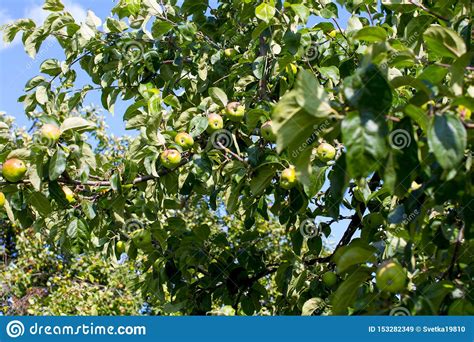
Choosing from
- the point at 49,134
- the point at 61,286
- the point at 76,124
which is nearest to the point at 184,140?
the point at 76,124

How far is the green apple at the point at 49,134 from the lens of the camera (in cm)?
218

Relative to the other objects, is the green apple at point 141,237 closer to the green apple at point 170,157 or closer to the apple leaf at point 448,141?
the green apple at point 170,157

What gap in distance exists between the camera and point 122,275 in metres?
7.82

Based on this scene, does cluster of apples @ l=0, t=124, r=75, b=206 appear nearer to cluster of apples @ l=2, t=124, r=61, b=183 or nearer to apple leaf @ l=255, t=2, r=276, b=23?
cluster of apples @ l=2, t=124, r=61, b=183

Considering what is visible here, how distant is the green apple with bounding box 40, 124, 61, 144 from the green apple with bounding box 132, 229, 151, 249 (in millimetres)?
805

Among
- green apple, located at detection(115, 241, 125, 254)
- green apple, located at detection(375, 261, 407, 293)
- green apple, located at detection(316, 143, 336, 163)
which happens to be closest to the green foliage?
green apple, located at detection(115, 241, 125, 254)

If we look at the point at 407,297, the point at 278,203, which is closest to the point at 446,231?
the point at 407,297

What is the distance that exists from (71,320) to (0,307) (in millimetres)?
6463

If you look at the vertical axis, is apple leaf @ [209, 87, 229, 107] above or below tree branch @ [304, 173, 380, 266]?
above

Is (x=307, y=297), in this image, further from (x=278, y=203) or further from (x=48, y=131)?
(x=48, y=131)

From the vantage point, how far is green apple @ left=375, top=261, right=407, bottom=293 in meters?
1.66

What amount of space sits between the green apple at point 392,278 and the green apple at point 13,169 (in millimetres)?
1324

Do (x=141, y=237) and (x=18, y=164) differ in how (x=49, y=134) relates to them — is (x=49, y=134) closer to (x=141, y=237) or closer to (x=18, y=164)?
(x=18, y=164)

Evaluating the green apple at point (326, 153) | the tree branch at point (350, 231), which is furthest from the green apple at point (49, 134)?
the tree branch at point (350, 231)
